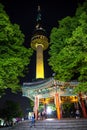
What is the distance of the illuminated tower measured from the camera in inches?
2400

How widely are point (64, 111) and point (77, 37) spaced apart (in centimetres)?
2663

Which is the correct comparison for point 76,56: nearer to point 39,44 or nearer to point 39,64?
point 39,64

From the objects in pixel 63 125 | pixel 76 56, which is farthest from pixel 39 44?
pixel 76 56

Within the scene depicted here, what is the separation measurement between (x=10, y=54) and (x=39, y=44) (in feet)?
163

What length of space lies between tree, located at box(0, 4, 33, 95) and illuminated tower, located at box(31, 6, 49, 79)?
39716 mm

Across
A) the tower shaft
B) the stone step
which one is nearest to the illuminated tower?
the tower shaft

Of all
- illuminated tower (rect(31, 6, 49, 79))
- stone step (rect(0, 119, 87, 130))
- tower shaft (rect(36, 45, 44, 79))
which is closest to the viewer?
stone step (rect(0, 119, 87, 130))

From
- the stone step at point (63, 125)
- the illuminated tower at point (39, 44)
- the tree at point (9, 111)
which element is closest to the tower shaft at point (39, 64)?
the illuminated tower at point (39, 44)

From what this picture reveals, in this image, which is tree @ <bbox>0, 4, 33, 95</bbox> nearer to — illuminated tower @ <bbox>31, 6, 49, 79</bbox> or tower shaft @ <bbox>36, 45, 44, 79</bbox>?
tower shaft @ <bbox>36, 45, 44, 79</bbox>

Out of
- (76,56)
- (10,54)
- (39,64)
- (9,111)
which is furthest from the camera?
(39,64)

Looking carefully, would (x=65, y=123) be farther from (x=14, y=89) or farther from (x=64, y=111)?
(x=64, y=111)

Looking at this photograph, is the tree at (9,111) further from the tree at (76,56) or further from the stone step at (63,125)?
the tree at (76,56)

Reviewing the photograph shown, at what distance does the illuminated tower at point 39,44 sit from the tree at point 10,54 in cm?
3972

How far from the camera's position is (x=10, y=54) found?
1911cm
